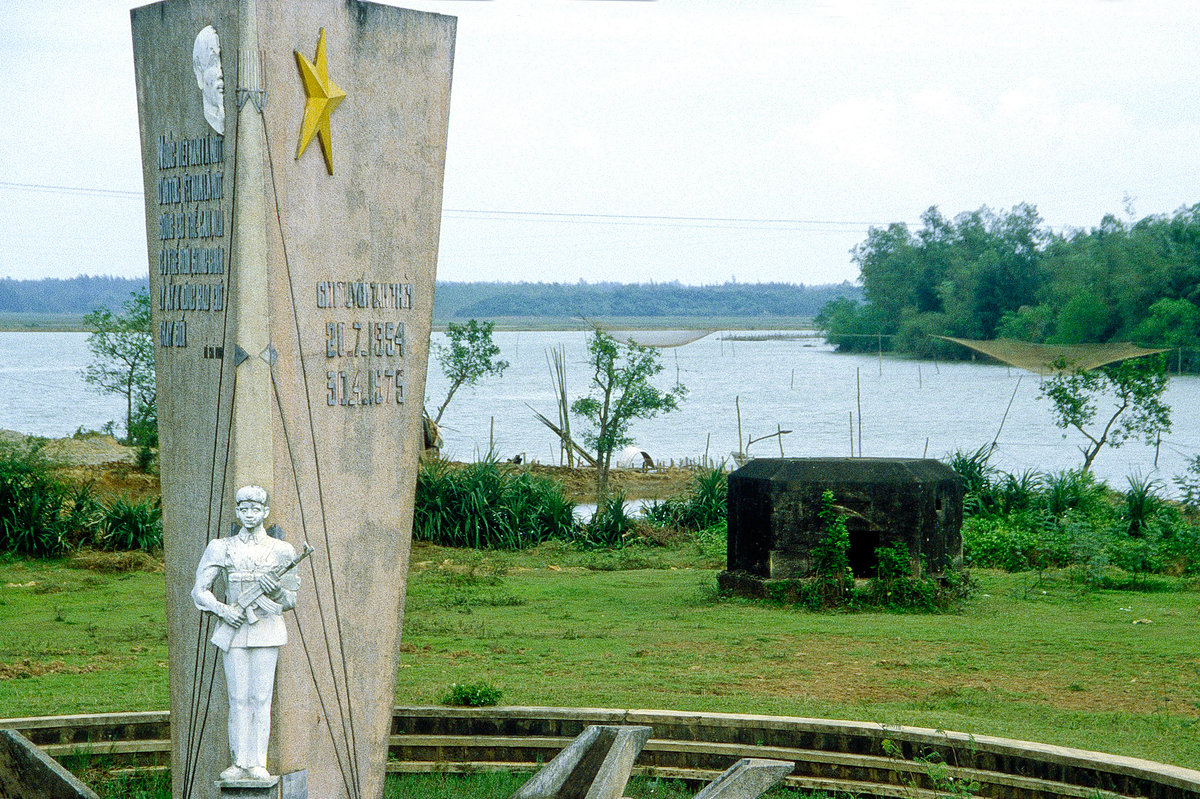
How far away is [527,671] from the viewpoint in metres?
8.55

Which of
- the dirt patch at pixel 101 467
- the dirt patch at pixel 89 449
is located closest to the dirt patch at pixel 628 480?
the dirt patch at pixel 101 467

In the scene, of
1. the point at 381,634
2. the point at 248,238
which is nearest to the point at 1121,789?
the point at 381,634

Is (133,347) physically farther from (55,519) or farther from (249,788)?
(249,788)

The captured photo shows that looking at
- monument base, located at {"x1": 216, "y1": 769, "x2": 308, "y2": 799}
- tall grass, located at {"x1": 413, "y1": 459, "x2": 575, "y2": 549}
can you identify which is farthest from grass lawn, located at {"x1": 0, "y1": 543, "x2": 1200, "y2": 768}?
monument base, located at {"x1": 216, "y1": 769, "x2": 308, "y2": 799}

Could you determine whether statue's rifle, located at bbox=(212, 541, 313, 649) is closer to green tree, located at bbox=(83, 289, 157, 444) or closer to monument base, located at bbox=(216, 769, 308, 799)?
monument base, located at bbox=(216, 769, 308, 799)

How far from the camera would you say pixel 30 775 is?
17.0 feet

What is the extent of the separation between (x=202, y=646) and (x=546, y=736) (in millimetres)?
1980

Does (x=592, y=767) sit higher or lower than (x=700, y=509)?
higher

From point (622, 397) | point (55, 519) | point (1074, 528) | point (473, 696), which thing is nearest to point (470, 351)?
point (622, 397)

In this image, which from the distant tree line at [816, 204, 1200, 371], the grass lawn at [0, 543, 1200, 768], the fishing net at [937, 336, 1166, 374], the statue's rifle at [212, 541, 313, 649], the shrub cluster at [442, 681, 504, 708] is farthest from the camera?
the distant tree line at [816, 204, 1200, 371]

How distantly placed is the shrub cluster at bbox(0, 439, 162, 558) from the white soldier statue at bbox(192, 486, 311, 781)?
10.4 metres

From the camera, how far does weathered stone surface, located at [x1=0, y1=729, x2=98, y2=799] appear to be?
5.01 metres

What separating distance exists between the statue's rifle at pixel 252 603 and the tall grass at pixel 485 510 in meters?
11.3

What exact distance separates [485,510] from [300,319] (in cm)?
1128
